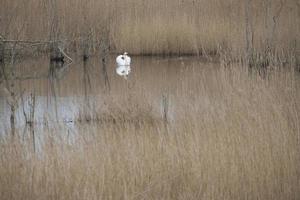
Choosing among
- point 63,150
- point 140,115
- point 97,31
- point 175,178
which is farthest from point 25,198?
point 97,31

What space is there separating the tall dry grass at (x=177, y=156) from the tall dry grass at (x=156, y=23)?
3987 mm

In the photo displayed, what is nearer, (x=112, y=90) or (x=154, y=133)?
(x=154, y=133)

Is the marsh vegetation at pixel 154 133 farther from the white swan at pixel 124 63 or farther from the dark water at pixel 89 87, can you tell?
the white swan at pixel 124 63

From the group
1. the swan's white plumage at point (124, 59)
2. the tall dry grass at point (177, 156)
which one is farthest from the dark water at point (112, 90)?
the swan's white plumage at point (124, 59)

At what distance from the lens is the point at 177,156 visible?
3.85 meters

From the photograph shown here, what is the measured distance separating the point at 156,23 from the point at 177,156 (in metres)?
5.13

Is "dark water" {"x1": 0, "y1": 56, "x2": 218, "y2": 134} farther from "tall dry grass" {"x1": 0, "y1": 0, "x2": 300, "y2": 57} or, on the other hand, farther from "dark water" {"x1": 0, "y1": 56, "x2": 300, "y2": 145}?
"tall dry grass" {"x1": 0, "y1": 0, "x2": 300, "y2": 57}

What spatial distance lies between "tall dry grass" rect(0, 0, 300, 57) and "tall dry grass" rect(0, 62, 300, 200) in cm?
399

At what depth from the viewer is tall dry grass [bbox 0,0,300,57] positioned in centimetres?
836

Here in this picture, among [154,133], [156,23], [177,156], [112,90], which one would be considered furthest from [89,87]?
[177,156]

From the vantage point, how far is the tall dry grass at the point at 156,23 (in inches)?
329

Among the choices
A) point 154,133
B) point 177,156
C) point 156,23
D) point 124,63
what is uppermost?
point 156,23

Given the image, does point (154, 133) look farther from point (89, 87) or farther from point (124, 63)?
point (124, 63)

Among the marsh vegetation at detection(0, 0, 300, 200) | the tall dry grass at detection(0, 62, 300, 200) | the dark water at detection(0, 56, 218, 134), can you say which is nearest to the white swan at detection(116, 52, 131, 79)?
the dark water at detection(0, 56, 218, 134)
